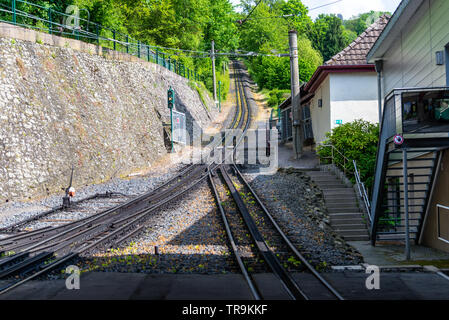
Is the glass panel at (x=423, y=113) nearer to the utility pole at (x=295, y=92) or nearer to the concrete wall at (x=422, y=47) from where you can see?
the concrete wall at (x=422, y=47)

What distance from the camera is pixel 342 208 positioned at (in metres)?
15.2

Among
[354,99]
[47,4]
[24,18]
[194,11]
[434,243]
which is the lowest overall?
[434,243]

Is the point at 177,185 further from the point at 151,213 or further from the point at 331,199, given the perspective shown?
the point at 331,199

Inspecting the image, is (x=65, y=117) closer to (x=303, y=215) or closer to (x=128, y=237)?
(x=128, y=237)

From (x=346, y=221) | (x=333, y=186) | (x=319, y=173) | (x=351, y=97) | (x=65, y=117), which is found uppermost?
(x=351, y=97)

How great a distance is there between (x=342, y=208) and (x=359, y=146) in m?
4.27

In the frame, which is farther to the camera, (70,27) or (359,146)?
(70,27)

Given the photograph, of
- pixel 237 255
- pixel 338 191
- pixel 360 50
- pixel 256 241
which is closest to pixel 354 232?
pixel 338 191

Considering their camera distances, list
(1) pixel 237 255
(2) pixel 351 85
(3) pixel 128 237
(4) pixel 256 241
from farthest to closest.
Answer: (2) pixel 351 85, (3) pixel 128 237, (4) pixel 256 241, (1) pixel 237 255

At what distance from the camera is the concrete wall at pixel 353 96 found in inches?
849

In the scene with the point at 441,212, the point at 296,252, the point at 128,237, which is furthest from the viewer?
the point at 441,212

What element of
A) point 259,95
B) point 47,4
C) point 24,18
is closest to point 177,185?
point 24,18

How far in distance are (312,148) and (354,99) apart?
6647mm

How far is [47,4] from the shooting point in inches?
960
